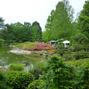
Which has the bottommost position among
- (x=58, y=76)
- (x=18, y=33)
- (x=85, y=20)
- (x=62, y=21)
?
(x=58, y=76)

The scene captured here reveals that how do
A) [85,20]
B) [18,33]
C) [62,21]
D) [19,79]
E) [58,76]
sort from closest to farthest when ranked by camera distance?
1. [58,76]
2. [19,79]
3. [85,20]
4. [62,21]
5. [18,33]

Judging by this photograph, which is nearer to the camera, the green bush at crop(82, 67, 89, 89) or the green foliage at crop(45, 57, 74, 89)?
the green foliage at crop(45, 57, 74, 89)

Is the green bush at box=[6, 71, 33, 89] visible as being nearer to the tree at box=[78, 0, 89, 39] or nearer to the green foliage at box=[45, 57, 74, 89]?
the green foliage at box=[45, 57, 74, 89]

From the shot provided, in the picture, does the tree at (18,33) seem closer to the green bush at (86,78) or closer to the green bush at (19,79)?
the green bush at (19,79)

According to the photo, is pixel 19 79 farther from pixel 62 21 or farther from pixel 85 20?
A: pixel 62 21

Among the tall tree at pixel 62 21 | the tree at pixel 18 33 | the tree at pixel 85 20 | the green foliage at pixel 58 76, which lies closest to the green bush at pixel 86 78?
the green foliage at pixel 58 76

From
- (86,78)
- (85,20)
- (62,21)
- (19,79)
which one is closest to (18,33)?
(62,21)

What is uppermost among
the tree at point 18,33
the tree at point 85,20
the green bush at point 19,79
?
the tree at point 18,33

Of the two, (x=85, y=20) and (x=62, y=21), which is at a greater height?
(x=62, y=21)

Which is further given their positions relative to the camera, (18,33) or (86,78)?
(18,33)

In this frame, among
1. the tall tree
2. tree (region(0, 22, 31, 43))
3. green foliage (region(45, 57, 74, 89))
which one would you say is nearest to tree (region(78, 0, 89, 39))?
the tall tree

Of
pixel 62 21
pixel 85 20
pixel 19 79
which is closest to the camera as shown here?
pixel 19 79

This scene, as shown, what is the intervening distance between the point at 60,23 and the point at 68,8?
3.33 metres

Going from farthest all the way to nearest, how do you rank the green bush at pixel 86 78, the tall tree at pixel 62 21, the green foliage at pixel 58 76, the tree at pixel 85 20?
1. the tall tree at pixel 62 21
2. the tree at pixel 85 20
3. the green bush at pixel 86 78
4. the green foliage at pixel 58 76
